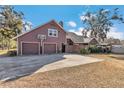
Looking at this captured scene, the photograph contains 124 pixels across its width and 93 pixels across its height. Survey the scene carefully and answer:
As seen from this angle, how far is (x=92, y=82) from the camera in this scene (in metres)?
7.30

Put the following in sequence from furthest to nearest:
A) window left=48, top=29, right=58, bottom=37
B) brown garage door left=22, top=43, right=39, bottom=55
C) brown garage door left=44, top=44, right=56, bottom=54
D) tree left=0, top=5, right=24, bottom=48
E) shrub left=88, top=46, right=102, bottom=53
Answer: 1. tree left=0, top=5, right=24, bottom=48
2. shrub left=88, top=46, right=102, bottom=53
3. window left=48, top=29, right=58, bottom=37
4. brown garage door left=44, top=44, right=56, bottom=54
5. brown garage door left=22, top=43, right=39, bottom=55

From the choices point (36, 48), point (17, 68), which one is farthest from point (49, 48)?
point (17, 68)

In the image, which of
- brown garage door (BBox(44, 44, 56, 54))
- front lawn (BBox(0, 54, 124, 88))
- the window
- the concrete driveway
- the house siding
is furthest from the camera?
the window

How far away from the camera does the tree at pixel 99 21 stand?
1435 inches

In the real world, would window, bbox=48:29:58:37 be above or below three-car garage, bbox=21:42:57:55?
above

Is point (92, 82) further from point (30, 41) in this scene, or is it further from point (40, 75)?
point (30, 41)

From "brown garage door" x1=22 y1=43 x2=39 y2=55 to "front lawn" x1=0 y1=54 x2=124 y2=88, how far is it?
12465 millimetres

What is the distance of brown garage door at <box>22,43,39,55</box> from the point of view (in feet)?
69.3

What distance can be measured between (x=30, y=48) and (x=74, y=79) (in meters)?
14.6

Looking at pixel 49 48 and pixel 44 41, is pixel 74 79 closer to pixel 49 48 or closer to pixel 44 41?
pixel 44 41

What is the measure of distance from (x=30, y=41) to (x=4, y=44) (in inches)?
861

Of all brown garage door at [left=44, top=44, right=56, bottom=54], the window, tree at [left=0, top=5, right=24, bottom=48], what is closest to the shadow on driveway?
brown garage door at [left=44, top=44, right=56, bottom=54]

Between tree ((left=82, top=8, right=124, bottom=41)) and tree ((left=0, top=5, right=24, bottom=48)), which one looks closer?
tree ((left=0, top=5, right=24, bottom=48))

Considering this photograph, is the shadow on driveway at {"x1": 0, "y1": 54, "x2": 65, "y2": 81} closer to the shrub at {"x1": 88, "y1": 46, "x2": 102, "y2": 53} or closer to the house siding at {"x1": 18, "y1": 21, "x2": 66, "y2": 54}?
the house siding at {"x1": 18, "y1": 21, "x2": 66, "y2": 54}
